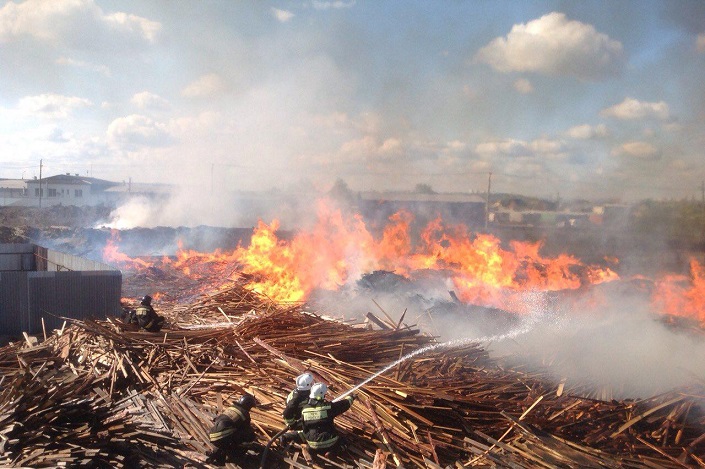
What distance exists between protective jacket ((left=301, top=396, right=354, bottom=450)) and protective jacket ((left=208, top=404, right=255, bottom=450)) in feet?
2.16

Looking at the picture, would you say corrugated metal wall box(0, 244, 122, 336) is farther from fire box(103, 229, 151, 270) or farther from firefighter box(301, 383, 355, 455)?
fire box(103, 229, 151, 270)

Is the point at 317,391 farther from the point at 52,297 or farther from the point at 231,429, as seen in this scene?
→ the point at 52,297

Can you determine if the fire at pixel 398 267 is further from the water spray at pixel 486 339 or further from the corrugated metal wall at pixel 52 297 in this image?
the corrugated metal wall at pixel 52 297

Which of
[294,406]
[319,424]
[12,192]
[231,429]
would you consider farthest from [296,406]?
[12,192]

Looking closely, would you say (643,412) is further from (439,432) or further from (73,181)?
(73,181)

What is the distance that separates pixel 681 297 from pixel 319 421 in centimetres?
1377

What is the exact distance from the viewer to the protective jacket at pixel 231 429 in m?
5.45

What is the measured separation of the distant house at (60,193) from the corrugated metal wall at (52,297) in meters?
43.2

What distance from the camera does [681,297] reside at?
14.9 metres

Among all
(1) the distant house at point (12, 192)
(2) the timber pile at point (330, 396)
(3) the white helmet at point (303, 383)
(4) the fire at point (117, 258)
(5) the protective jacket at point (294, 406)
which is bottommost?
(4) the fire at point (117, 258)

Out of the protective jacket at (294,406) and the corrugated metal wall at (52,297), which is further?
the corrugated metal wall at (52,297)

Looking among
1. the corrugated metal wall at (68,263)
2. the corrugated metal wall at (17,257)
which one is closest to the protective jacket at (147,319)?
the corrugated metal wall at (68,263)

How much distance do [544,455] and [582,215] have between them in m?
31.7

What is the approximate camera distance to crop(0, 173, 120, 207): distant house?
52.1 meters
